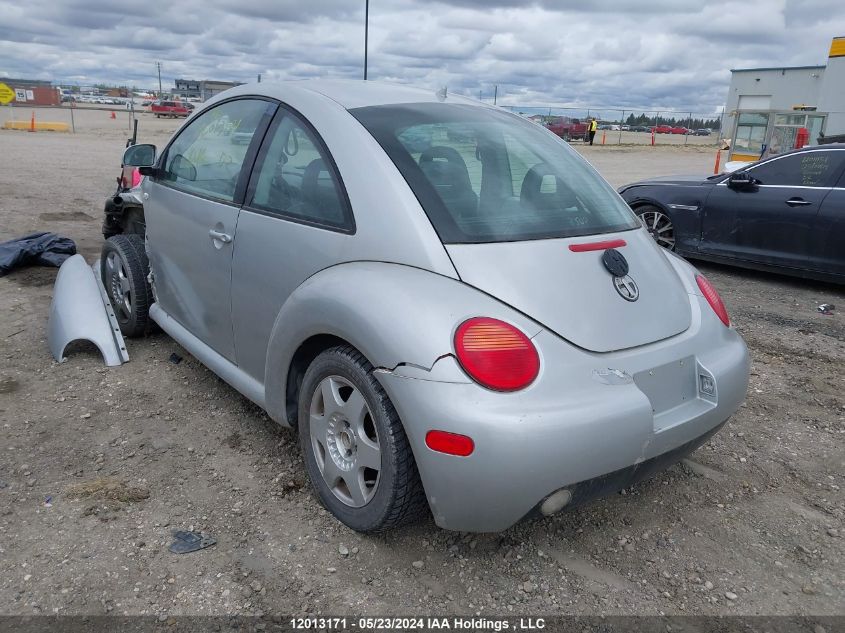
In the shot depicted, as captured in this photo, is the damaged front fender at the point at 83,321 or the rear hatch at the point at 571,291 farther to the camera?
the damaged front fender at the point at 83,321

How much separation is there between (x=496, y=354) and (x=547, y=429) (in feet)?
0.90

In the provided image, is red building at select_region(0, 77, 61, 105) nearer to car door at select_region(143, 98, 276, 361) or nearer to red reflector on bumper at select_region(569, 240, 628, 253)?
car door at select_region(143, 98, 276, 361)

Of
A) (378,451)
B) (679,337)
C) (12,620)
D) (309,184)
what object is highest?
(309,184)

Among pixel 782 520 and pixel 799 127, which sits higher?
pixel 799 127

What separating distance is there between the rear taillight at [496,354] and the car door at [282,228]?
65 cm

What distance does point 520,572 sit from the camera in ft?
8.25

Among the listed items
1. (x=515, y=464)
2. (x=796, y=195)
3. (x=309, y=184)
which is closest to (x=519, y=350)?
(x=515, y=464)

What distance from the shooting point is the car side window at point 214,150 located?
329 cm

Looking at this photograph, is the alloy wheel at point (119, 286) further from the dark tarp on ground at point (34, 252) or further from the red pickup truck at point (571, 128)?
the red pickup truck at point (571, 128)

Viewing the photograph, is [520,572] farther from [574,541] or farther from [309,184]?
[309,184]

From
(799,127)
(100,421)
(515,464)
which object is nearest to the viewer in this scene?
(515,464)

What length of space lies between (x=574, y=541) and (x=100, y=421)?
Answer: 95.3 inches

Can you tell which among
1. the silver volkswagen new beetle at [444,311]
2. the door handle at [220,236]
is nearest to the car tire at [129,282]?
the silver volkswagen new beetle at [444,311]

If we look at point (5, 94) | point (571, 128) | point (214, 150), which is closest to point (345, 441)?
point (214, 150)
